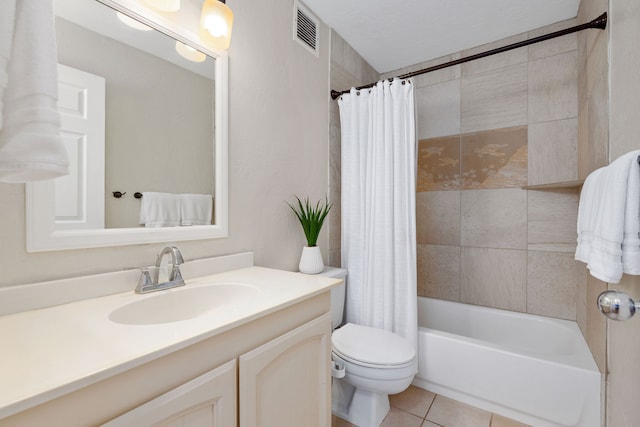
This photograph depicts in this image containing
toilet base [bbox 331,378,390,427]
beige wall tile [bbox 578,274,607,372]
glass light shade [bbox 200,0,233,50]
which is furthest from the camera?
toilet base [bbox 331,378,390,427]

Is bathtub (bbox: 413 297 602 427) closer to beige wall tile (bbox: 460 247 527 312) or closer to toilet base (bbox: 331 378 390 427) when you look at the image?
beige wall tile (bbox: 460 247 527 312)

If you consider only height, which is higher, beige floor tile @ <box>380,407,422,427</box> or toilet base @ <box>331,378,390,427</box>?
toilet base @ <box>331,378,390,427</box>

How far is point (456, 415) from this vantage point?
158 centimetres

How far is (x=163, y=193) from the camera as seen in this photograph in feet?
3.76

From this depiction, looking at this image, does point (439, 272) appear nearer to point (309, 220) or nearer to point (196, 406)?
point (309, 220)

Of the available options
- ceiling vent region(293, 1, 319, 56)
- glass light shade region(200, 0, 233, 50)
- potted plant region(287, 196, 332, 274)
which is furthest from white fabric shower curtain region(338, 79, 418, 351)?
glass light shade region(200, 0, 233, 50)

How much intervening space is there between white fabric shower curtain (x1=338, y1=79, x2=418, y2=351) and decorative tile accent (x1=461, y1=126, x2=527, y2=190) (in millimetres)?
773

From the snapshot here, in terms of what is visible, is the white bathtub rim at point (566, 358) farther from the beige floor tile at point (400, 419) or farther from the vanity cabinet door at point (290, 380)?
the vanity cabinet door at point (290, 380)

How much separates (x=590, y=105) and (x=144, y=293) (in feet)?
7.54

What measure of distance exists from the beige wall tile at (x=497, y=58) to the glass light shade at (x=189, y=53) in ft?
6.50

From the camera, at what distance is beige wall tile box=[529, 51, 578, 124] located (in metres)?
1.90

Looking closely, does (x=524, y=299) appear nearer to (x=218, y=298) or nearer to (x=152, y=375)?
(x=218, y=298)

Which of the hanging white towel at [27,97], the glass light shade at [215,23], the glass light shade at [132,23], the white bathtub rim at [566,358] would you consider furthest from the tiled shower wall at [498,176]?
the hanging white towel at [27,97]

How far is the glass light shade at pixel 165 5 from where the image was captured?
3.54 feet
